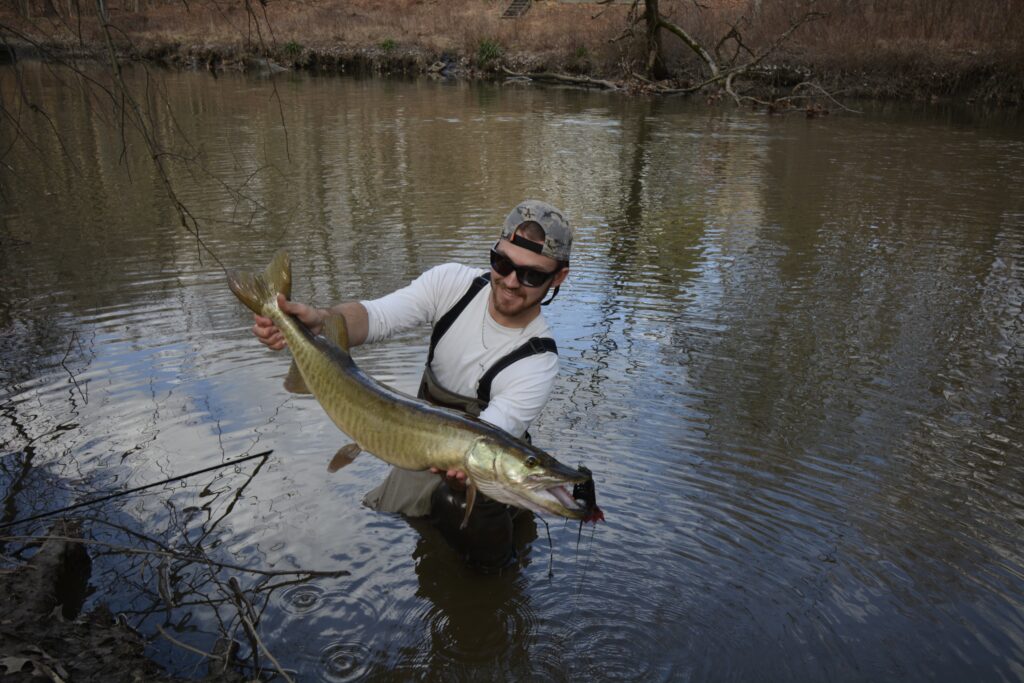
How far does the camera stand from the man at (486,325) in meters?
3.91

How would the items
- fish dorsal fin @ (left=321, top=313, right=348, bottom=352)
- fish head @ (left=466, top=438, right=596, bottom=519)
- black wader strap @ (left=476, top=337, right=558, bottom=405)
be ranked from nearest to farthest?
fish head @ (left=466, top=438, right=596, bottom=519) → fish dorsal fin @ (left=321, top=313, right=348, bottom=352) → black wader strap @ (left=476, top=337, right=558, bottom=405)

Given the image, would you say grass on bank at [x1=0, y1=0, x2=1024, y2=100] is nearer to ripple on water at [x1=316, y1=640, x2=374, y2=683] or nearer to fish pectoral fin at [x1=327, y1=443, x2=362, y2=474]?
fish pectoral fin at [x1=327, y1=443, x2=362, y2=474]

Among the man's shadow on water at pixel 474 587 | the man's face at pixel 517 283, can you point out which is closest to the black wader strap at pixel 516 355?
the man's face at pixel 517 283

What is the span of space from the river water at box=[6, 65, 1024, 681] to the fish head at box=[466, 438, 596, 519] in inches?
37.1

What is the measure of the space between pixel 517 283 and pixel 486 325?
343 millimetres

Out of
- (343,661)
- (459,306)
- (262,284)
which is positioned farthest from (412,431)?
(343,661)

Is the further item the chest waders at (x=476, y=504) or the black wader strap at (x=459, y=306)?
the black wader strap at (x=459, y=306)

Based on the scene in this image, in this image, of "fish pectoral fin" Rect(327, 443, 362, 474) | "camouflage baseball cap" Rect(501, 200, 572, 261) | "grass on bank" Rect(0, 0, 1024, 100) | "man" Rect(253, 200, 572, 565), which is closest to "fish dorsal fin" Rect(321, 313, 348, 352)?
"man" Rect(253, 200, 572, 565)

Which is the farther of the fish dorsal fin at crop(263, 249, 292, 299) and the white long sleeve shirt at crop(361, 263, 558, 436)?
the white long sleeve shirt at crop(361, 263, 558, 436)

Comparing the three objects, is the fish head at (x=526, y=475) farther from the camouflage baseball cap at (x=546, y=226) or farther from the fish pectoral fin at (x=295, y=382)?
the camouflage baseball cap at (x=546, y=226)

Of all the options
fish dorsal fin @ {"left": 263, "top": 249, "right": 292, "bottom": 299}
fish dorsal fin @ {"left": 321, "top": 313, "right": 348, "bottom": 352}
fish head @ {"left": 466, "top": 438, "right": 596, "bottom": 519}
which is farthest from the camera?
fish dorsal fin @ {"left": 321, "top": 313, "right": 348, "bottom": 352}

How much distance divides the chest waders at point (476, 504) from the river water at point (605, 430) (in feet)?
0.61

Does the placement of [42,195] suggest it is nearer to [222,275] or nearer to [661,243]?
[222,275]

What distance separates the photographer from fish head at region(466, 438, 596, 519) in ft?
10.5
